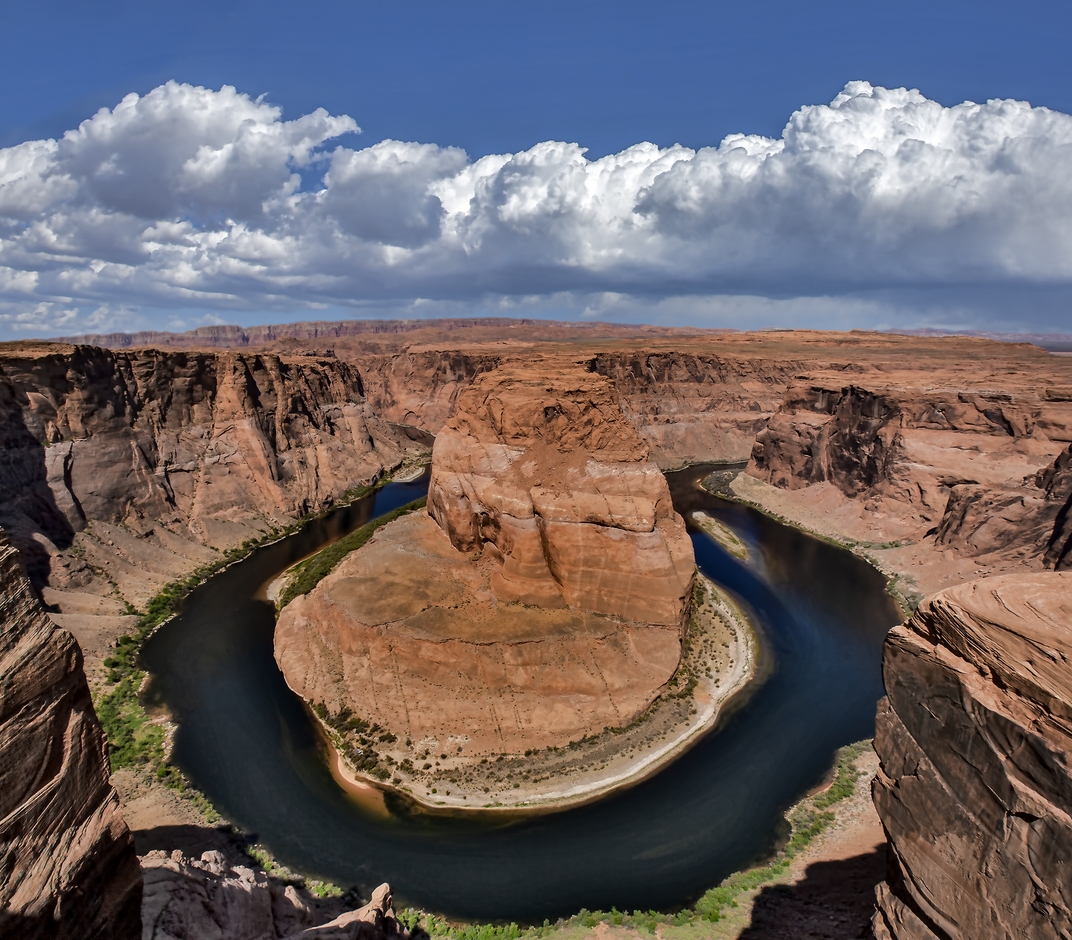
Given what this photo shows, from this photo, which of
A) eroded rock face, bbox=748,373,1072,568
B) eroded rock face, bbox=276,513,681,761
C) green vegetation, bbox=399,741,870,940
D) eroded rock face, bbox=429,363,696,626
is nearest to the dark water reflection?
green vegetation, bbox=399,741,870,940

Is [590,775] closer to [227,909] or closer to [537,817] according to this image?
[537,817]

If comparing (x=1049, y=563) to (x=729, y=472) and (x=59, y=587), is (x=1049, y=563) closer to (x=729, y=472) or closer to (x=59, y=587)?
(x=729, y=472)

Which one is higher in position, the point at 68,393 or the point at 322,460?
the point at 68,393

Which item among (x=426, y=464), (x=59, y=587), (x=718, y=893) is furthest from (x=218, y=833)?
(x=426, y=464)

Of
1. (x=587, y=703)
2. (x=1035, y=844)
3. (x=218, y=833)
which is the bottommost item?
(x=218, y=833)

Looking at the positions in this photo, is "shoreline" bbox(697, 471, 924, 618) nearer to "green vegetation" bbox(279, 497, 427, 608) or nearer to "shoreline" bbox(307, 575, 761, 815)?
"shoreline" bbox(307, 575, 761, 815)

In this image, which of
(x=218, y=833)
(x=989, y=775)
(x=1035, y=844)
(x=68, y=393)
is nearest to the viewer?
(x=1035, y=844)
